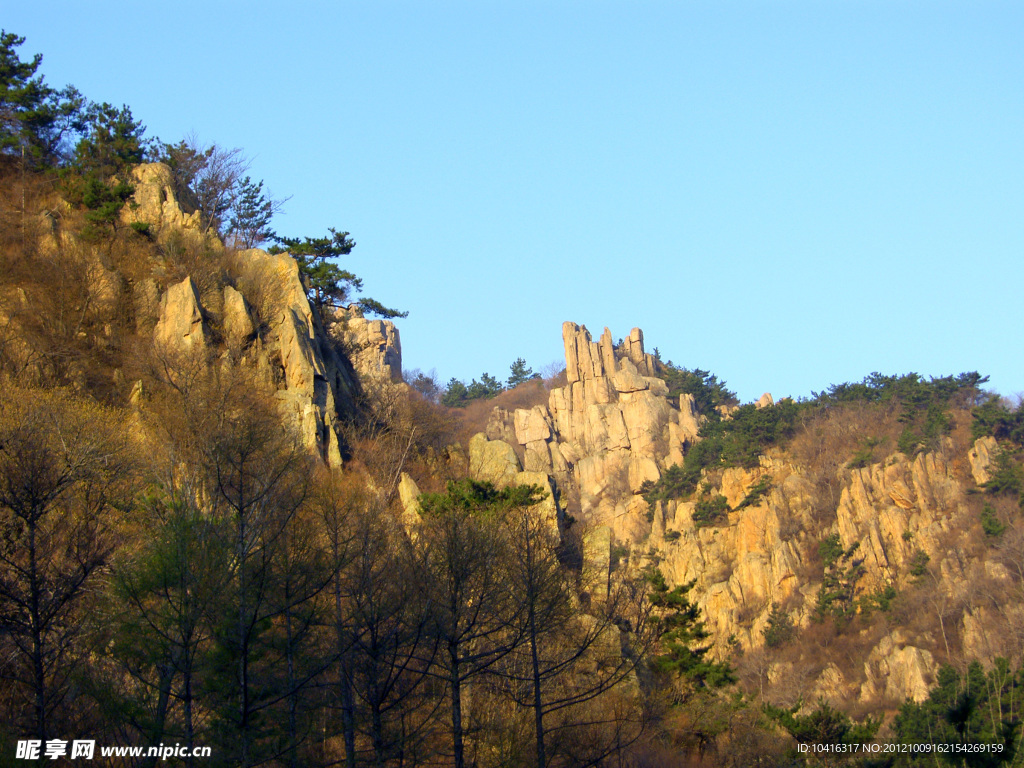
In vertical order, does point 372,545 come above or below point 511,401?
below

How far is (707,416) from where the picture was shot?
83.2m

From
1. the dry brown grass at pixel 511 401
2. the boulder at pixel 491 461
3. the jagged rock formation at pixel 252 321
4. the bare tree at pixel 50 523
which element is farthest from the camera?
the dry brown grass at pixel 511 401

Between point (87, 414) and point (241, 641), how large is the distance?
14.9 meters

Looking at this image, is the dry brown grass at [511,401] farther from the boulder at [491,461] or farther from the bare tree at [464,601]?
the bare tree at [464,601]

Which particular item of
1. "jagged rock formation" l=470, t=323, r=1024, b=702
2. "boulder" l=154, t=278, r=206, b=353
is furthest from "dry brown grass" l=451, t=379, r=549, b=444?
"boulder" l=154, t=278, r=206, b=353

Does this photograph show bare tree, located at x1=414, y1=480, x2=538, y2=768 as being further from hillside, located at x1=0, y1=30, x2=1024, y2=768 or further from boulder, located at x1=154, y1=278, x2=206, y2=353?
boulder, located at x1=154, y1=278, x2=206, y2=353

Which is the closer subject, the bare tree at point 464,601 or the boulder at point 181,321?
the bare tree at point 464,601

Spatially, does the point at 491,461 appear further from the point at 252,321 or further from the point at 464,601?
the point at 464,601

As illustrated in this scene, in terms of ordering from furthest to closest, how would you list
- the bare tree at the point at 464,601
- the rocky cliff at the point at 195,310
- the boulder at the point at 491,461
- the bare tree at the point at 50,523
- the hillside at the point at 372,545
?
the boulder at the point at 491,461
the rocky cliff at the point at 195,310
the bare tree at the point at 464,601
the hillside at the point at 372,545
the bare tree at the point at 50,523

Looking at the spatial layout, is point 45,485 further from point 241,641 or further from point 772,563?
point 772,563

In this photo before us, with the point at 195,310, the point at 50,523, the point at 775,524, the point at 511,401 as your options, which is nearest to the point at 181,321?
the point at 195,310

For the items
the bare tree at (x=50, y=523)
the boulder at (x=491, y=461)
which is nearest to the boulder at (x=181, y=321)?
the bare tree at (x=50, y=523)

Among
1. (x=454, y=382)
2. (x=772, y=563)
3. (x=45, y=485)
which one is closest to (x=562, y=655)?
(x=45, y=485)

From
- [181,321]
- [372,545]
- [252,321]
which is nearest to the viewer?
[372,545]
